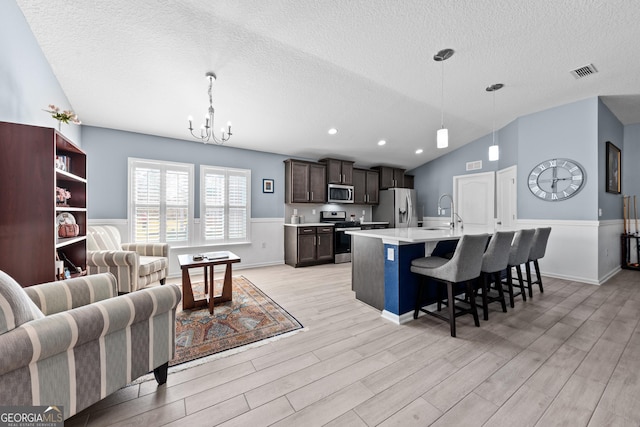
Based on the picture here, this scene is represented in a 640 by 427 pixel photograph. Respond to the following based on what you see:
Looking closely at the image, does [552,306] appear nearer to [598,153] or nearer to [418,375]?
[418,375]

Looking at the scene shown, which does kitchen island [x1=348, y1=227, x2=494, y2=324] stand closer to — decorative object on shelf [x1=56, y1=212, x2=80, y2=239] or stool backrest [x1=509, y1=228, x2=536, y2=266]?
stool backrest [x1=509, y1=228, x2=536, y2=266]

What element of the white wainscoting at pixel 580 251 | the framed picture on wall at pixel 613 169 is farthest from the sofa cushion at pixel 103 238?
the framed picture on wall at pixel 613 169

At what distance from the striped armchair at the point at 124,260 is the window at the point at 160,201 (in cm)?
51

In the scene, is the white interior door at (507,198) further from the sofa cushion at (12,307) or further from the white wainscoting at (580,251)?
the sofa cushion at (12,307)

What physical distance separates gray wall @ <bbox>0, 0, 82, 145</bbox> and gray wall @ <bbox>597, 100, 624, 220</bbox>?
6785 mm

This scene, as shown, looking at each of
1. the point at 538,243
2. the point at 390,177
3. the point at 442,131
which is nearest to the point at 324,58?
the point at 442,131

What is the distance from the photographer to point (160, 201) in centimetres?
421

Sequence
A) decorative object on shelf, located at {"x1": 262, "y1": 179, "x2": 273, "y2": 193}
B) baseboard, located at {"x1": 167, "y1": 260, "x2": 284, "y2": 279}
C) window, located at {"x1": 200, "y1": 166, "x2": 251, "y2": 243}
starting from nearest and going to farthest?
1. baseboard, located at {"x1": 167, "y1": 260, "x2": 284, "y2": 279}
2. window, located at {"x1": 200, "y1": 166, "x2": 251, "y2": 243}
3. decorative object on shelf, located at {"x1": 262, "y1": 179, "x2": 273, "y2": 193}

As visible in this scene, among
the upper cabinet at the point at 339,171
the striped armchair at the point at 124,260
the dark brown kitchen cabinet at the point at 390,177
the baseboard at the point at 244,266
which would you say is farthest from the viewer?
the dark brown kitchen cabinet at the point at 390,177

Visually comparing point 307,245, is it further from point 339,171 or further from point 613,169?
point 613,169

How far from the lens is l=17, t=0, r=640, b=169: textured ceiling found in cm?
215

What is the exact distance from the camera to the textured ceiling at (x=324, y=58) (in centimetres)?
215

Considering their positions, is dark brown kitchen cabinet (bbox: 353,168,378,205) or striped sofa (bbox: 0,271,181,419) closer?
striped sofa (bbox: 0,271,181,419)

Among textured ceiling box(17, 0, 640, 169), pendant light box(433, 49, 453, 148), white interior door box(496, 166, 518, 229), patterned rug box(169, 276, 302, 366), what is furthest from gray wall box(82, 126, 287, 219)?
white interior door box(496, 166, 518, 229)
